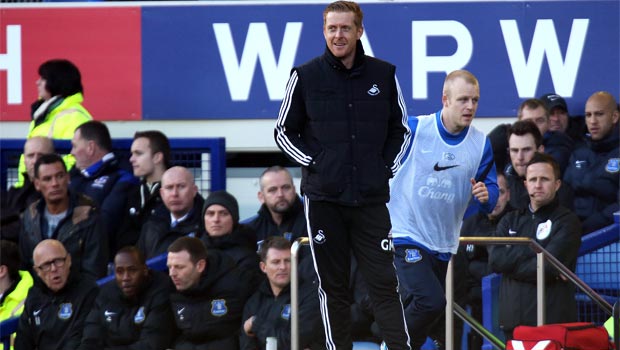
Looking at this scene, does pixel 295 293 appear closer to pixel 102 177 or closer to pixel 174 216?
pixel 174 216

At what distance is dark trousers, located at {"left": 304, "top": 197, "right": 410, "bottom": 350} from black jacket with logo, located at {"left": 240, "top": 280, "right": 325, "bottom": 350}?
1.49m

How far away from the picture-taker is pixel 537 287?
28.2ft

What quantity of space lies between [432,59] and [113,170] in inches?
103

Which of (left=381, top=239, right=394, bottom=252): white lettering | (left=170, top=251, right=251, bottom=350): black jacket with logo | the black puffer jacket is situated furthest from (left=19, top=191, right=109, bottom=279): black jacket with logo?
(left=381, top=239, right=394, bottom=252): white lettering

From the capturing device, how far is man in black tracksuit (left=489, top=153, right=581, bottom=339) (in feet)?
28.5

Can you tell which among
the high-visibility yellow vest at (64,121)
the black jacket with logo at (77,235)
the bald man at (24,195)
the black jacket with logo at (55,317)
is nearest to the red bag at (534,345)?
the black jacket with logo at (55,317)

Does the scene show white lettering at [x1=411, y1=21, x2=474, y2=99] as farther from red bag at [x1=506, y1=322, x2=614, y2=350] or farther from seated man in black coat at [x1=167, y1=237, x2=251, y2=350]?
red bag at [x1=506, y1=322, x2=614, y2=350]

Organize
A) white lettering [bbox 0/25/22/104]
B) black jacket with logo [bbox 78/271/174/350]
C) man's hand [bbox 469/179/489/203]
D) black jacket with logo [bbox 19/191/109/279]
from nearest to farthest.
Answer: man's hand [bbox 469/179/489/203]
black jacket with logo [bbox 78/271/174/350]
black jacket with logo [bbox 19/191/109/279]
white lettering [bbox 0/25/22/104]

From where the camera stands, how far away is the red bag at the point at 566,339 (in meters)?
7.26

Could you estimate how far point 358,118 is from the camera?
6562mm

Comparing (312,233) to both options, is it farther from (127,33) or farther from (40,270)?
(127,33)

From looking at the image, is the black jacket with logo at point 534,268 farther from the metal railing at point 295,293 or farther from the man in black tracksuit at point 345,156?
the man in black tracksuit at point 345,156

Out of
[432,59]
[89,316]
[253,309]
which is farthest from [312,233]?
[432,59]

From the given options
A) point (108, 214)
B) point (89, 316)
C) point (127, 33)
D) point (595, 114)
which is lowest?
point (89, 316)
